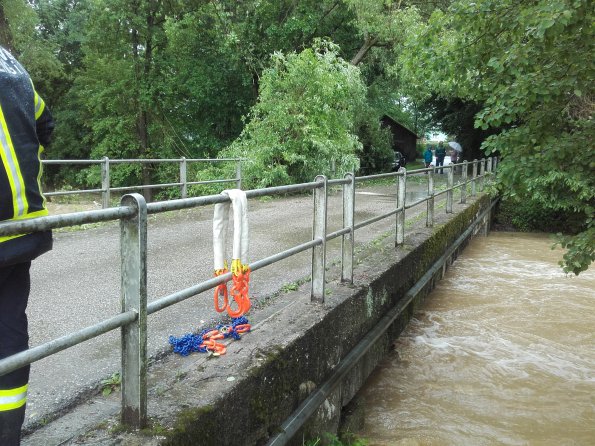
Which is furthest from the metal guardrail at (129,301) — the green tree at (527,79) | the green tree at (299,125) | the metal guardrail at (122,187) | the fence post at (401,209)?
the green tree at (299,125)

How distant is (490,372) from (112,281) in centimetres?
411

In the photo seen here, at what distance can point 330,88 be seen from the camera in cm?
1327

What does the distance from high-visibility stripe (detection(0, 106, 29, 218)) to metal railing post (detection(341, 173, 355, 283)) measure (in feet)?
10.6

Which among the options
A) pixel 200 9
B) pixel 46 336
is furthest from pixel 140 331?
pixel 200 9

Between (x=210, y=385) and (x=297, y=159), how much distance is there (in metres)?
10.6

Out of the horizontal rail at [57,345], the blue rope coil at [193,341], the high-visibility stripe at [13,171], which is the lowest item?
the blue rope coil at [193,341]

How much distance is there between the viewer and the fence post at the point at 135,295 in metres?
2.20

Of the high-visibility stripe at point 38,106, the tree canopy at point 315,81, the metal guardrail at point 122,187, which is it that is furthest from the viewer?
the metal guardrail at point 122,187

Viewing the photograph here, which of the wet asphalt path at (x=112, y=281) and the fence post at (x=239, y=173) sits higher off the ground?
the fence post at (x=239, y=173)

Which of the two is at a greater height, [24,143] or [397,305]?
[24,143]

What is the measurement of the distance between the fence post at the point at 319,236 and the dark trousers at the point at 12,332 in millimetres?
2491

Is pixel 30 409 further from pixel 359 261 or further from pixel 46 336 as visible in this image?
pixel 359 261

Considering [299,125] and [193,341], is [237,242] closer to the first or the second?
[193,341]

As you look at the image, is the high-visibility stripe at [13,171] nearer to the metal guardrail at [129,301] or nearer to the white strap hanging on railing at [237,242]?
the metal guardrail at [129,301]
